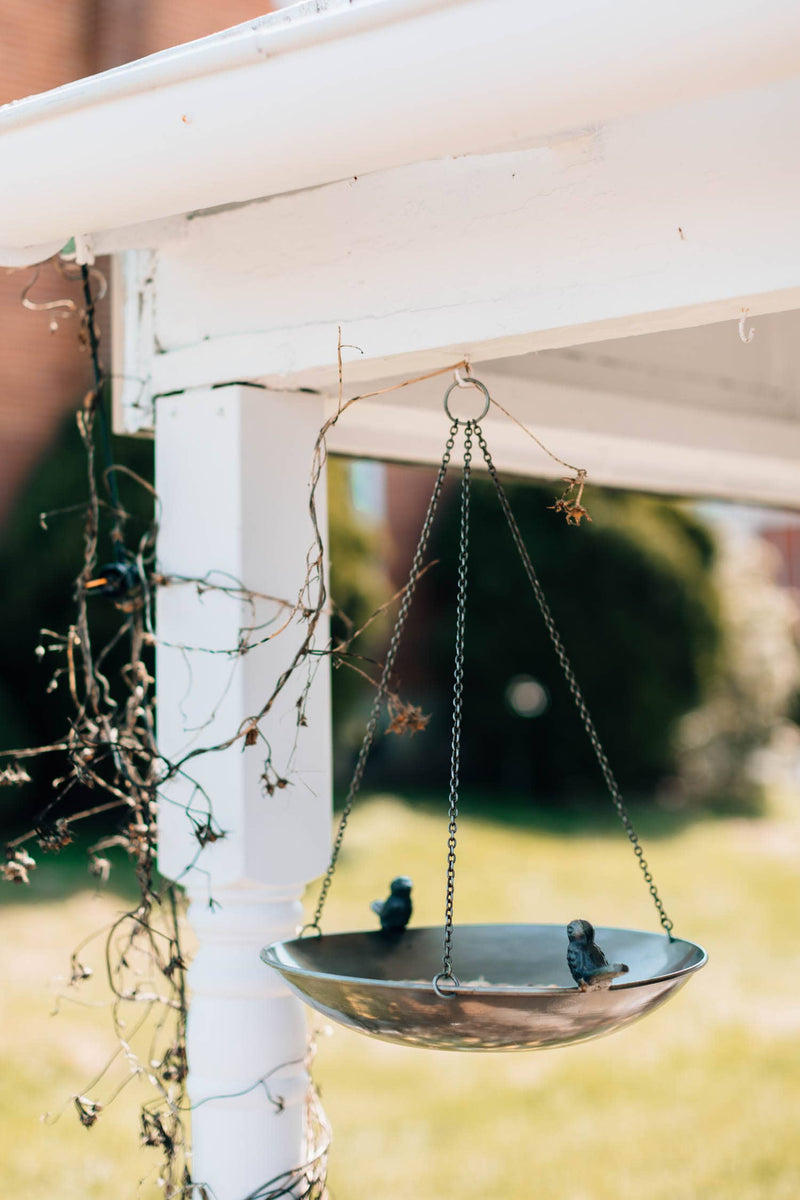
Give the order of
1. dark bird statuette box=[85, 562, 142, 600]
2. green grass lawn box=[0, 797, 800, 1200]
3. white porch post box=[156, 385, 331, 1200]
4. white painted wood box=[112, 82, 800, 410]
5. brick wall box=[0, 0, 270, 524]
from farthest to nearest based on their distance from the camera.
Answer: green grass lawn box=[0, 797, 800, 1200], brick wall box=[0, 0, 270, 524], dark bird statuette box=[85, 562, 142, 600], white porch post box=[156, 385, 331, 1200], white painted wood box=[112, 82, 800, 410]

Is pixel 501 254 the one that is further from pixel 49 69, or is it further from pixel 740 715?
pixel 740 715

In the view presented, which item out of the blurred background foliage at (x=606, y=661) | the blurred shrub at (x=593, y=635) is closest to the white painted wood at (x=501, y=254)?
the blurred background foliage at (x=606, y=661)

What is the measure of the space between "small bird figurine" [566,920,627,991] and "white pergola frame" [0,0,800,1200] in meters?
0.62

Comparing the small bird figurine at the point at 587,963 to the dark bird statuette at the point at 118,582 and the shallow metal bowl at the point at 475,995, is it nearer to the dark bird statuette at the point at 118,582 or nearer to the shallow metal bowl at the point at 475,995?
the shallow metal bowl at the point at 475,995

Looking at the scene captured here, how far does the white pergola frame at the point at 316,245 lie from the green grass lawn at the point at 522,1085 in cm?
150

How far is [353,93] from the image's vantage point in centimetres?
144

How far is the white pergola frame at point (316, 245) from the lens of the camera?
54.1 inches

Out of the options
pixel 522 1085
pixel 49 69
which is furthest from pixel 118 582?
pixel 522 1085

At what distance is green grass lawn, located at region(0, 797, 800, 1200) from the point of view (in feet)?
13.8

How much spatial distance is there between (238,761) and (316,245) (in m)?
0.82

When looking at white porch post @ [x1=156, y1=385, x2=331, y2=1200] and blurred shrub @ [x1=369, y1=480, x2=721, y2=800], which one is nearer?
white porch post @ [x1=156, y1=385, x2=331, y2=1200]

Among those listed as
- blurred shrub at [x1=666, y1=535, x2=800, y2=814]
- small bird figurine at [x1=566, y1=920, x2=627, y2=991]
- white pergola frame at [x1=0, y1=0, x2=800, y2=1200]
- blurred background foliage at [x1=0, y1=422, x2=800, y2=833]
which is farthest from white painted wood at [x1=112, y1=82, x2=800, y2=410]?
blurred shrub at [x1=666, y1=535, x2=800, y2=814]

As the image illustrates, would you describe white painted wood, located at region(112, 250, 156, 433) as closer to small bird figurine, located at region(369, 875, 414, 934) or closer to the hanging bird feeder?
the hanging bird feeder

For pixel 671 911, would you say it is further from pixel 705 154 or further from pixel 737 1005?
pixel 705 154
